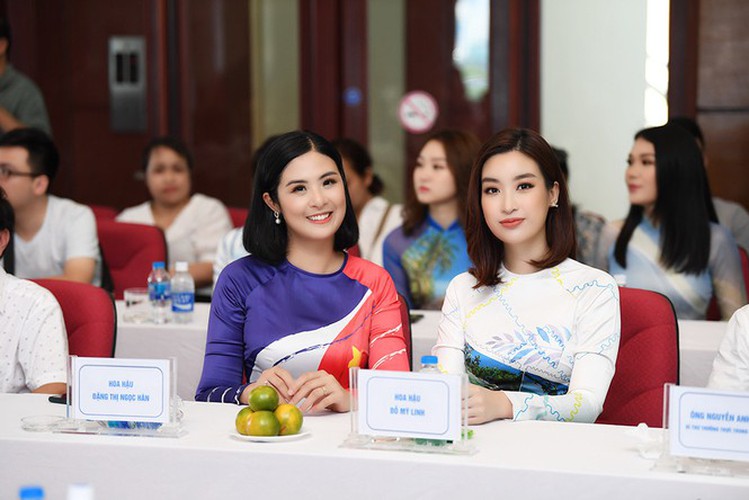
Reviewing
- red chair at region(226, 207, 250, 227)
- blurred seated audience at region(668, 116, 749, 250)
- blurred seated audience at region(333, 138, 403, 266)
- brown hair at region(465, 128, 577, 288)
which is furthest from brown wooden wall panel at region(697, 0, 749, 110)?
brown hair at region(465, 128, 577, 288)

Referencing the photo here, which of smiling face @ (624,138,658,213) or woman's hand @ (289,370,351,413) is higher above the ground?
smiling face @ (624,138,658,213)

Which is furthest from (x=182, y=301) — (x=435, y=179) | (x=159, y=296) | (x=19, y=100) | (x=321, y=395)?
(x=19, y=100)

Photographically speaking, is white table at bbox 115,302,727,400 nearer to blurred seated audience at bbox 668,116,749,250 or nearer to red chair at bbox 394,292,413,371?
red chair at bbox 394,292,413,371

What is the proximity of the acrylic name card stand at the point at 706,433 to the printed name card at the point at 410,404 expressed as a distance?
0.35 meters

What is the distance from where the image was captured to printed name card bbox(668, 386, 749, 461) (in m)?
1.66

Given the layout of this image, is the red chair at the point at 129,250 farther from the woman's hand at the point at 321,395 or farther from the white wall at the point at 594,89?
the white wall at the point at 594,89

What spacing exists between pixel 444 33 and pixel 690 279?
3.02 metres

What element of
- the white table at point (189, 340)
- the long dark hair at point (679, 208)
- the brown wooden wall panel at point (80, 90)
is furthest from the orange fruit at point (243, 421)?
the brown wooden wall panel at point (80, 90)

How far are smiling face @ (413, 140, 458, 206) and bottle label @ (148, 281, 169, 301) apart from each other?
3.63 ft

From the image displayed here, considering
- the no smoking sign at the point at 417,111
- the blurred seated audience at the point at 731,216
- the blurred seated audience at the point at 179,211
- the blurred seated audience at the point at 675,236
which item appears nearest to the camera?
the blurred seated audience at the point at 675,236

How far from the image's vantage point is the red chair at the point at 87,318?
2654 millimetres

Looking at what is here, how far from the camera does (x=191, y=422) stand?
203 centimetres

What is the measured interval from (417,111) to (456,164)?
2346 mm

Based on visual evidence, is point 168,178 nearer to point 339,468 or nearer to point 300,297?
Result: point 300,297
